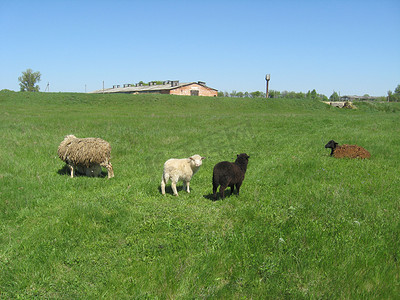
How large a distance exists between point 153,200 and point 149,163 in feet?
15.3

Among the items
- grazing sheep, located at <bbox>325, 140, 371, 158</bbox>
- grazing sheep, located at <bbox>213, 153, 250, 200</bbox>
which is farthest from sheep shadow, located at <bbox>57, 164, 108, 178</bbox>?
grazing sheep, located at <bbox>325, 140, 371, 158</bbox>

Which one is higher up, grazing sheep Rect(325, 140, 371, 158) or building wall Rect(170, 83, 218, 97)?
building wall Rect(170, 83, 218, 97)

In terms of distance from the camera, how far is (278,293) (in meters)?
4.17

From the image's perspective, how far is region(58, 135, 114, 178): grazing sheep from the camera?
9766 mm

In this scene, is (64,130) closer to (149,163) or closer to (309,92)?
(149,163)

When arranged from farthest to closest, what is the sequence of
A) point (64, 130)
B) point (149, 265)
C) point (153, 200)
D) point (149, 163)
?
point (64, 130), point (149, 163), point (153, 200), point (149, 265)

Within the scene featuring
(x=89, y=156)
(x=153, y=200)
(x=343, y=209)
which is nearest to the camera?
(x=343, y=209)

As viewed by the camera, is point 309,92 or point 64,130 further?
point 309,92

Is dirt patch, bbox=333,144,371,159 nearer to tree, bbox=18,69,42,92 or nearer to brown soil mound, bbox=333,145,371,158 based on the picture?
brown soil mound, bbox=333,145,371,158

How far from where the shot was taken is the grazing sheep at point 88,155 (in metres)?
9.77

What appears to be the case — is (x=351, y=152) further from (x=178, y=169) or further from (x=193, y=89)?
(x=193, y=89)

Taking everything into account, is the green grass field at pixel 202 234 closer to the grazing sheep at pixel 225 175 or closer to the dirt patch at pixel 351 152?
the grazing sheep at pixel 225 175

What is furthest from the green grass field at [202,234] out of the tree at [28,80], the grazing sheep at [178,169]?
the tree at [28,80]

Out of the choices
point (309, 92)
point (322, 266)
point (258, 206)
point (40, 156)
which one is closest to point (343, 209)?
point (258, 206)
